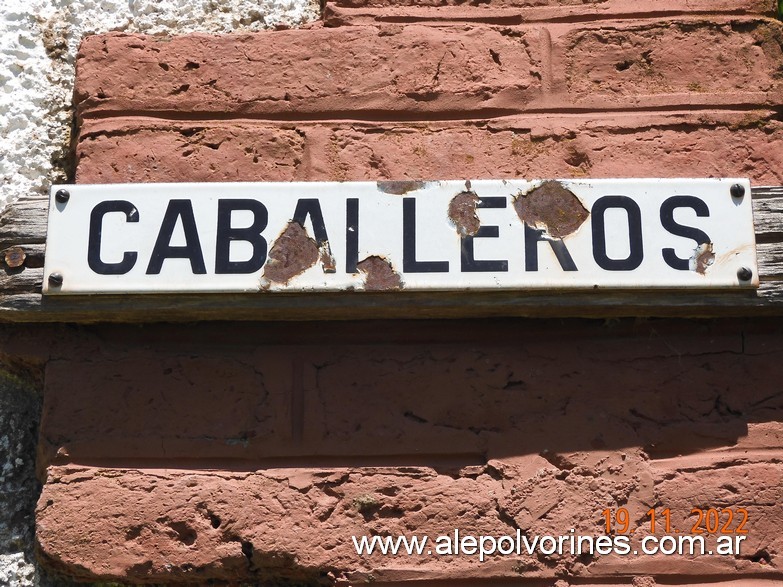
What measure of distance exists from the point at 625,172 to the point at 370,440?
606 mm

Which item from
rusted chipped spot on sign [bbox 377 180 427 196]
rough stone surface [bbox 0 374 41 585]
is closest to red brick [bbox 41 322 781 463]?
rough stone surface [bbox 0 374 41 585]

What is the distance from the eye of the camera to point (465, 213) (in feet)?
4.68

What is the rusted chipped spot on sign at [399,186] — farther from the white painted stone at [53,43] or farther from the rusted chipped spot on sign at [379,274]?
the white painted stone at [53,43]

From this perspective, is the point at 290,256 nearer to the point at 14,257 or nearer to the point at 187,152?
the point at 187,152

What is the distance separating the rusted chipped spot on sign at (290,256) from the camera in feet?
4.61

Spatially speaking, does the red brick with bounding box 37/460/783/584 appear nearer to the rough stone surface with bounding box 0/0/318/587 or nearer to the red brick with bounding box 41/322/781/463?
the red brick with bounding box 41/322/781/463

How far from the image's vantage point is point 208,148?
1.55 meters

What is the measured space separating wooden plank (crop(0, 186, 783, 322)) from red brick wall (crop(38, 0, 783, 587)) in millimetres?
47

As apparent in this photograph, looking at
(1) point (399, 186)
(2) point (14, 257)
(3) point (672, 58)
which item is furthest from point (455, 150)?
(2) point (14, 257)

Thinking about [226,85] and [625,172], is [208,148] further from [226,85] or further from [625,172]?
[625,172]

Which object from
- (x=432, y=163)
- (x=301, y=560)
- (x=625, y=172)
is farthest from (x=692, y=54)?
(x=301, y=560)

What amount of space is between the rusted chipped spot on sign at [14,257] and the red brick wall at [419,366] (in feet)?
0.47

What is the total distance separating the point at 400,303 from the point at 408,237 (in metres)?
0.10
